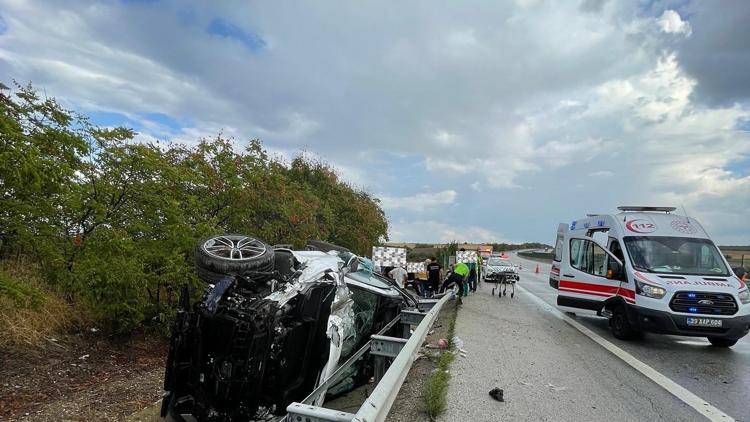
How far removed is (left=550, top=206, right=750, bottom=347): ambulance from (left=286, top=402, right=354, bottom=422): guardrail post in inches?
279

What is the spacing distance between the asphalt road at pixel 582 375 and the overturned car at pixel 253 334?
52.6 inches

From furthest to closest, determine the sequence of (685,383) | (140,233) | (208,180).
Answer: (208,180) < (140,233) < (685,383)

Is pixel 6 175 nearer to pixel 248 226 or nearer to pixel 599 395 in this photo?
pixel 599 395

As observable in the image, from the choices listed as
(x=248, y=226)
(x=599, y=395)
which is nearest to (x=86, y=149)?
(x=248, y=226)

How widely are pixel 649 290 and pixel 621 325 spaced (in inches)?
39.6

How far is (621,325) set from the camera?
902 centimetres

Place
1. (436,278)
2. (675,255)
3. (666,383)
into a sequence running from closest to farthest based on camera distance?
(666,383) < (675,255) < (436,278)

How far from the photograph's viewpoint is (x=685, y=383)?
5980mm

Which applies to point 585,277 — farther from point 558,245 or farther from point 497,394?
point 497,394

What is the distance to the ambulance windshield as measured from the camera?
351 inches

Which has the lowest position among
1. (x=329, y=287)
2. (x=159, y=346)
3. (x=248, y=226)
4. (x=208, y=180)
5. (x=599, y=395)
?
(x=159, y=346)

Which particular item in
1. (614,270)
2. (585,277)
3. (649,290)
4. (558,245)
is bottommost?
(649,290)

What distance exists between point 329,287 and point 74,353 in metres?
4.81

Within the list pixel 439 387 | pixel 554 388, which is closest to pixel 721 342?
pixel 554 388
